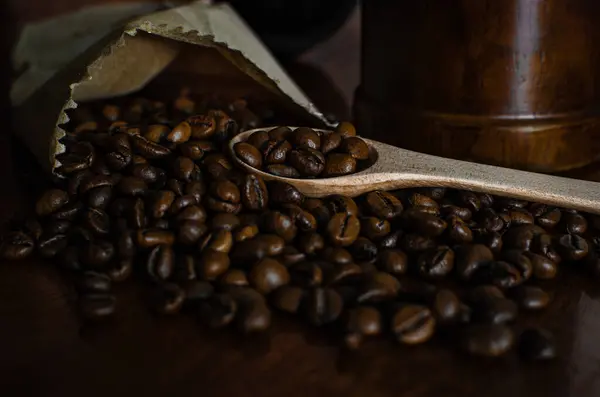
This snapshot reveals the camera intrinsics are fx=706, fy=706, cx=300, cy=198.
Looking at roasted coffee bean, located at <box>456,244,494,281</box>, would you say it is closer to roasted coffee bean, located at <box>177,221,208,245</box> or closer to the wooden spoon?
the wooden spoon

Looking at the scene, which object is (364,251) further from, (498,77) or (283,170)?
(498,77)

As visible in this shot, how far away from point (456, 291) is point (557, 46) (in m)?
0.41

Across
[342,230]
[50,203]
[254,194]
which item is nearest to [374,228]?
[342,230]

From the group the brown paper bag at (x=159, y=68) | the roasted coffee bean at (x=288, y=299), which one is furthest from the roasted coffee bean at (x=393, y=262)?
the brown paper bag at (x=159, y=68)

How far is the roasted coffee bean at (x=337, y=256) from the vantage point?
2.34 ft

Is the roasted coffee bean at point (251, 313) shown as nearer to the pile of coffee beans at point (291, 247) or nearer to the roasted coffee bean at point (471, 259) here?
the pile of coffee beans at point (291, 247)

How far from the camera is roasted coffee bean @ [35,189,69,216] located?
0.82m

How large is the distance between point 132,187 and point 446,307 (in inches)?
15.5

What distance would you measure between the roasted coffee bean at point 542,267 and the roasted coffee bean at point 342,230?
18cm

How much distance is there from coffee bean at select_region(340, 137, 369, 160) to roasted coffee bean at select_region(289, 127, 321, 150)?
0.04 meters

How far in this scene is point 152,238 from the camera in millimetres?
737

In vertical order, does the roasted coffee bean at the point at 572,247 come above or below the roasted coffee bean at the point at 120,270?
below

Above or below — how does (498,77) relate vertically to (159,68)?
above

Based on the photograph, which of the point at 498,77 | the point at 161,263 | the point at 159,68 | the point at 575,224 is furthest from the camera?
the point at 159,68
